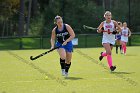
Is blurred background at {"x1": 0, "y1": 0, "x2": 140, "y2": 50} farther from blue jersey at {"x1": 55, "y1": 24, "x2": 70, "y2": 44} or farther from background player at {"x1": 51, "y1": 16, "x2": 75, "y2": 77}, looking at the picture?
blue jersey at {"x1": 55, "y1": 24, "x2": 70, "y2": 44}

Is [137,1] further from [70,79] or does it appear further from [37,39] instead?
[70,79]

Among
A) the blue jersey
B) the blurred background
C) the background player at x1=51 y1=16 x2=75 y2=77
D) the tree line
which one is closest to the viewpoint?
the background player at x1=51 y1=16 x2=75 y2=77

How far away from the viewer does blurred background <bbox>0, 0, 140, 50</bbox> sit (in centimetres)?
3775

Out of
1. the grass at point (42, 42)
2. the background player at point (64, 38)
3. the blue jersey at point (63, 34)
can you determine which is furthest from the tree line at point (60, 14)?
the blue jersey at point (63, 34)

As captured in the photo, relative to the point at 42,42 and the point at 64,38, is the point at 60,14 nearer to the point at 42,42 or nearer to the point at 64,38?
the point at 42,42

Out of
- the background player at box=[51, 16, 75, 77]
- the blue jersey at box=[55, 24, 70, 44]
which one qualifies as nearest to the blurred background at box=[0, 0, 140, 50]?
the background player at box=[51, 16, 75, 77]

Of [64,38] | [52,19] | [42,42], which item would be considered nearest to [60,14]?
[52,19]

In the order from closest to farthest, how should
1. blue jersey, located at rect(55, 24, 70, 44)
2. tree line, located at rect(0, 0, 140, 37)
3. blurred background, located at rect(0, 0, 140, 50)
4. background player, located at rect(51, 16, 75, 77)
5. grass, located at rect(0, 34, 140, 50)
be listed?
background player, located at rect(51, 16, 75, 77), blue jersey, located at rect(55, 24, 70, 44), grass, located at rect(0, 34, 140, 50), blurred background, located at rect(0, 0, 140, 50), tree line, located at rect(0, 0, 140, 37)

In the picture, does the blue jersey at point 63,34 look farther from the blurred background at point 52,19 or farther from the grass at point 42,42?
the grass at point 42,42

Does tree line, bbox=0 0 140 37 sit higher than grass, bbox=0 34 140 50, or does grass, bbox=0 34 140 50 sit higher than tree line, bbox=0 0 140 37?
tree line, bbox=0 0 140 37

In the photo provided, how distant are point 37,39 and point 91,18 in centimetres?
765

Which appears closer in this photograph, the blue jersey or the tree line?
the blue jersey

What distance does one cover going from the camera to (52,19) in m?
46.0

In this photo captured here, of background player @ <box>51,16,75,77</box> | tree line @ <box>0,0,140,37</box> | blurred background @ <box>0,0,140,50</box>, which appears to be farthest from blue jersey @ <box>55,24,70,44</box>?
tree line @ <box>0,0,140,37</box>
